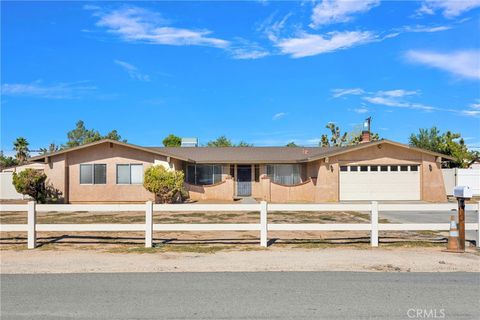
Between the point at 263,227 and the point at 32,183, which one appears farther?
the point at 32,183

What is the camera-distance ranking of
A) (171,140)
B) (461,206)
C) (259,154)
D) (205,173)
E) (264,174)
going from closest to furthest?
(461,206), (264,174), (205,173), (259,154), (171,140)

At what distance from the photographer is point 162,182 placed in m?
25.5

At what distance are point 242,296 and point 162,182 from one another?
19.5m

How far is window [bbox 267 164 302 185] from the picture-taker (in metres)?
33.2

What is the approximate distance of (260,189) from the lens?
1264 inches

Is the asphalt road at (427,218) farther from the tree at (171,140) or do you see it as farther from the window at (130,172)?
the tree at (171,140)

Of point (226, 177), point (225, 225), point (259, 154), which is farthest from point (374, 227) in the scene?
point (259, 154)

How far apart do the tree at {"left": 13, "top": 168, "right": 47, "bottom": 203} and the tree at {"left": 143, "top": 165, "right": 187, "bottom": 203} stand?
6175mm

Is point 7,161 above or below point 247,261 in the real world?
above

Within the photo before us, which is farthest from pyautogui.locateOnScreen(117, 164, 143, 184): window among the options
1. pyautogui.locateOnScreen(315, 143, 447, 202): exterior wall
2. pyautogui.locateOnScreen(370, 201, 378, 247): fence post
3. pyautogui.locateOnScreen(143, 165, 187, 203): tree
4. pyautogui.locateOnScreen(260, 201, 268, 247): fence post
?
pyautogui.locateOnScreen(370, 201, 378, 247): fence post

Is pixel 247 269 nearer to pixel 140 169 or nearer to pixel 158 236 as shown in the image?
pixel 158 236

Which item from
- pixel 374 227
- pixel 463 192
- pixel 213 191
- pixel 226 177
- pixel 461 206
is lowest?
pixel 374 227

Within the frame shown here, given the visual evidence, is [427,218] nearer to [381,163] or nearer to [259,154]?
[381,163]

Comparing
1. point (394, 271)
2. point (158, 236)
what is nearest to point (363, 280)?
point (394, 271)
